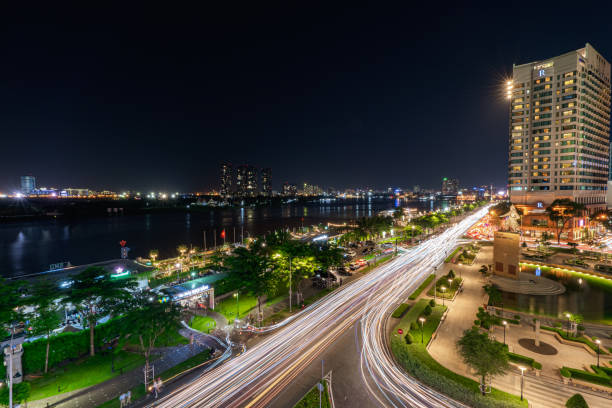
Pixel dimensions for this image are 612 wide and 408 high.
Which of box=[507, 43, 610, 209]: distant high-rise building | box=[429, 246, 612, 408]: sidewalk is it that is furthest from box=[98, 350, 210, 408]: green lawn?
box=[507, 43, 610, 209]: distant high-rise building

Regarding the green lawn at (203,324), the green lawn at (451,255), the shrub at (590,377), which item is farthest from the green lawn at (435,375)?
the green lawn at (451,255)

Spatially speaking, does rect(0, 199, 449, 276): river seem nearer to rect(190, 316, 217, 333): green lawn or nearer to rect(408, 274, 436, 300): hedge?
rect(190, 316, 217, 333): green lawn

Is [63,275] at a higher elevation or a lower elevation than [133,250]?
higher

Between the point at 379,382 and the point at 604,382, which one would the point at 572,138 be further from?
the point at 379,382

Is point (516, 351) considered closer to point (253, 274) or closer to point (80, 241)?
point (253, 274)

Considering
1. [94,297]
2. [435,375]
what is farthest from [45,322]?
[435,375]

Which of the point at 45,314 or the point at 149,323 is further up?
the point at 45,314

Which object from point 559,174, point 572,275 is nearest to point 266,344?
point 572,275
